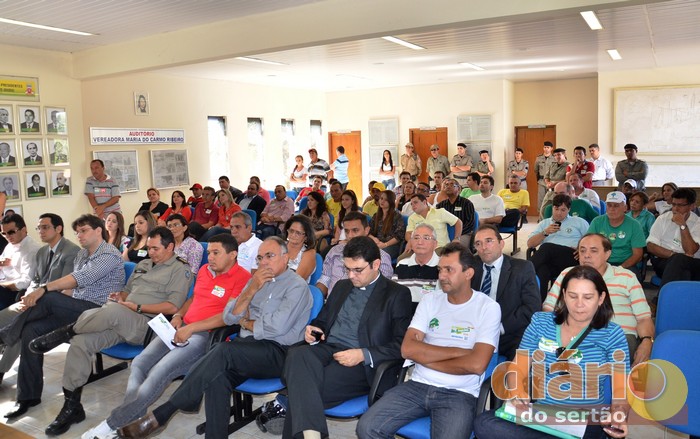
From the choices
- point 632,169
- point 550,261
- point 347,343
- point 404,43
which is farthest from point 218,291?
point 632,169

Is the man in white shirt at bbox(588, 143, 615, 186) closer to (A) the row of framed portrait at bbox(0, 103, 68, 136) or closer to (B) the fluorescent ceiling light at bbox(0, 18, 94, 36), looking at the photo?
(B) the fluorescent ceiling light at bbox(0, 18, 94, 36)

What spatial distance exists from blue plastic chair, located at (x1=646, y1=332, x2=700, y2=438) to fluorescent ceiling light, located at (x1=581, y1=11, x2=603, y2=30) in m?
4.98

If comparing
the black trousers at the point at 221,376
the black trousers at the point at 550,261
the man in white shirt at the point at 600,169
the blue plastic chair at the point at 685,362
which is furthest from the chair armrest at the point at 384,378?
the man in white shirt at the point at 600,169

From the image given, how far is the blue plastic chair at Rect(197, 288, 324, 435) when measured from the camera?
3.06 metres

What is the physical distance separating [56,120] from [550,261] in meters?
7.12

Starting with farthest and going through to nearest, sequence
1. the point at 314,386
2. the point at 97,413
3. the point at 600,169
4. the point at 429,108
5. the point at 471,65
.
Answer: the point at 429,108, the point at 600,169, the point at 471,65, the point at 97,413, the point at 314,386

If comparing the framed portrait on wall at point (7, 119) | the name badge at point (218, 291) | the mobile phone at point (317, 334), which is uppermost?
the framed portrait on wall at point (7, 119)

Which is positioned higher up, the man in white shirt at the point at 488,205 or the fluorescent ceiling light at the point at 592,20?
the fluorescent ceiling light at the point at 592,20

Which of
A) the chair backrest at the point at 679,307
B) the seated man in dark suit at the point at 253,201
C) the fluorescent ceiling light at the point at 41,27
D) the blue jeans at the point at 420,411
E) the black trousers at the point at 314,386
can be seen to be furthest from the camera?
the seated man in dark suit at the point at 253,201

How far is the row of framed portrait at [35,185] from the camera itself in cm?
793

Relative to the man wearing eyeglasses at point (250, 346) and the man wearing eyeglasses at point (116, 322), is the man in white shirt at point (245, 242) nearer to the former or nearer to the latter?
the man wearing eyeglasses at point (116, 322)

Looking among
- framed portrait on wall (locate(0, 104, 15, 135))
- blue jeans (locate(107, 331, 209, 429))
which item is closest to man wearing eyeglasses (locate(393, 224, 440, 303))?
blue jeans (locate(107, 331, 209, 429))

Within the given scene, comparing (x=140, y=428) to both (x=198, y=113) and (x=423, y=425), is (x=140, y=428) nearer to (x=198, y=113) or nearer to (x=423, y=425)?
(x=423, y=425)

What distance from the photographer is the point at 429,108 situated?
552 inches
